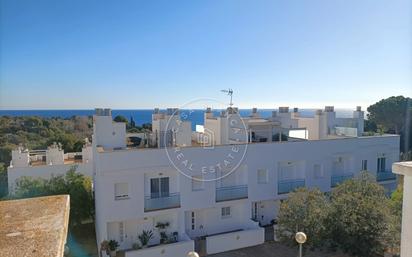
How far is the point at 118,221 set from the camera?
14.3m

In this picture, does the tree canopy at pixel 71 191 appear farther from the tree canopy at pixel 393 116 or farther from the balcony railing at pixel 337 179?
the tree canopy at pixel 393 116

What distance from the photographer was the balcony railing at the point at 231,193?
16062mm

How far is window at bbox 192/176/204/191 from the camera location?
613 inches

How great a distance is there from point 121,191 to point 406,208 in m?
12.9

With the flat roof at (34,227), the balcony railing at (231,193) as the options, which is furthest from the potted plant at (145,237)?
the flat roof at (34,227)

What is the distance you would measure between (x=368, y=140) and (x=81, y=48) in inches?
710

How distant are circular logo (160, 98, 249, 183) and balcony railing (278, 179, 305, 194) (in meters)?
2.71

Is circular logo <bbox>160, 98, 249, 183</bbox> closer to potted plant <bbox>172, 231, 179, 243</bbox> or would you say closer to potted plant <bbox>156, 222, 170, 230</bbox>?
potted plant <bbox>156, 222, 170, 230</bbox>

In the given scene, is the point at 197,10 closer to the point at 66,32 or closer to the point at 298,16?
the point at 298,16

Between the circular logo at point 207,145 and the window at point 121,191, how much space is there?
2.33m

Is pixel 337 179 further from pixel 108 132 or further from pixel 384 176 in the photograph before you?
pixel 108 132

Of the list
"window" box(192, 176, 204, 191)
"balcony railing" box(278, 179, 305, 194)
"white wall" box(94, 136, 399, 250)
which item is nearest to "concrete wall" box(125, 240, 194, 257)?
"white wall" box(94, 136, 399, 250)

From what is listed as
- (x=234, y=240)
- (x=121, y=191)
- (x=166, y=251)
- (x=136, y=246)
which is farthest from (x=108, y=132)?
(x=234, y=240)

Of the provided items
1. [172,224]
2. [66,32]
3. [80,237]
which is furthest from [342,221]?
[66,32]
